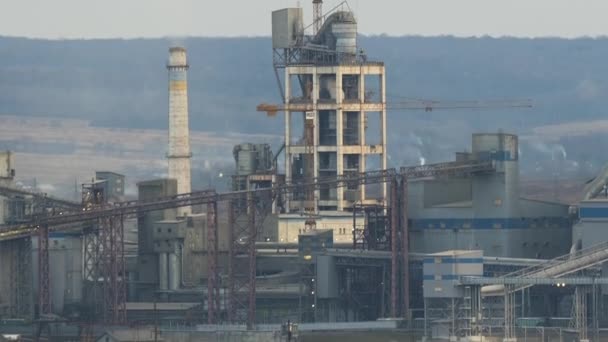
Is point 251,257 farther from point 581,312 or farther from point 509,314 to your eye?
point 581,312

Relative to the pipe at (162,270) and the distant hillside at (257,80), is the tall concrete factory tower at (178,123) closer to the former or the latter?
the pipe at (162,270)

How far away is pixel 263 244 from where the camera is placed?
9769 cm

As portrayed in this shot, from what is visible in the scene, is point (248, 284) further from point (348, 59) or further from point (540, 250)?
point (348, 59)

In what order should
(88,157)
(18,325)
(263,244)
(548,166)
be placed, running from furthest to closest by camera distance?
(88,157), (548,166), (263,244), (18,325)

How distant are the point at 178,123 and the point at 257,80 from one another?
67.5 m

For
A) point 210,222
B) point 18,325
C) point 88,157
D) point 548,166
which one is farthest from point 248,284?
point 88,157

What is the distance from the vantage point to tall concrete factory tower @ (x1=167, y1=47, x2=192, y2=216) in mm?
104812

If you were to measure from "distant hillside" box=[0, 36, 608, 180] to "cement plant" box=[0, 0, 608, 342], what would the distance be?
155 ft

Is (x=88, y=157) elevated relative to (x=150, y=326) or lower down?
elevated

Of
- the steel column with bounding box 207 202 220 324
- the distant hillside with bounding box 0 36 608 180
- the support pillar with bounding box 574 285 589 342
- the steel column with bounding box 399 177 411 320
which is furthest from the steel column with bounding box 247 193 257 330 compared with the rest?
the distant hillside with bounding box 0 36 608 180

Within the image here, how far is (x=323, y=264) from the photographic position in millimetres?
87688

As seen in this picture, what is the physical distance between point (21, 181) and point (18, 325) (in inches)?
1942

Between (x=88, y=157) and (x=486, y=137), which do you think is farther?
(x=88, y=157)

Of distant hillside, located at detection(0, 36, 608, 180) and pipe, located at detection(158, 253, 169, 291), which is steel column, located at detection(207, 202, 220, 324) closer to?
pipe, located at detection(158, 253, 169, 291)
